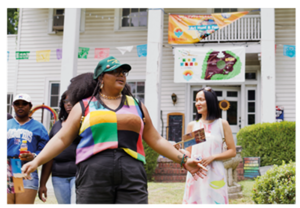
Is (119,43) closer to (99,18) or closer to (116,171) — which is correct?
(99,18)

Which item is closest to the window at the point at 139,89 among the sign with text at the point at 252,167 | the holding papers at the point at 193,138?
the sign with text at the point at 252,167

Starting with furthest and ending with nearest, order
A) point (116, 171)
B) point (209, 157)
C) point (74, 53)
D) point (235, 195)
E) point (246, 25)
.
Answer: point (246, 25)
point (74, 53)
point (235, 195)
point (209, 157)
point (116, 171)

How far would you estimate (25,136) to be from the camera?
349cm

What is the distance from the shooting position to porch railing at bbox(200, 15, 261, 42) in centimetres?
1048

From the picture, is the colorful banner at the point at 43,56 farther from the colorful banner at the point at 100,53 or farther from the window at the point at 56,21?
the colorful banner at the point at 100,53

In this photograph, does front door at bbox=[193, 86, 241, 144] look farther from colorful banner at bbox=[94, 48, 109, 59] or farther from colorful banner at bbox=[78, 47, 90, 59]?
colorful banner at bbox=[78, 47, 90, 59]

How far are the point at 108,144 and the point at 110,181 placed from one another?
242 mm

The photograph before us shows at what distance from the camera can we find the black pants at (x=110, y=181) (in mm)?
2027

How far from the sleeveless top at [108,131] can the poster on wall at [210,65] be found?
7397 millimetres

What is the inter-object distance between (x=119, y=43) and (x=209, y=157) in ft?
32.2

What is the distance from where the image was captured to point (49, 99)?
41.5 feet

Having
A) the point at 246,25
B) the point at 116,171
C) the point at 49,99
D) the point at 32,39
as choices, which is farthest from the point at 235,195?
the point at 32,39

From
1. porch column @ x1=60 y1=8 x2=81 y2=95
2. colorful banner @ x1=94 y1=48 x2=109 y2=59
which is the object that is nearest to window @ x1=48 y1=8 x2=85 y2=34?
colorful banner @ x1=94 y1=48 x2=109 y2=59

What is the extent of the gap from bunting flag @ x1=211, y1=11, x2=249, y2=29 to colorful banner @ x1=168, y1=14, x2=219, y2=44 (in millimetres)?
121
